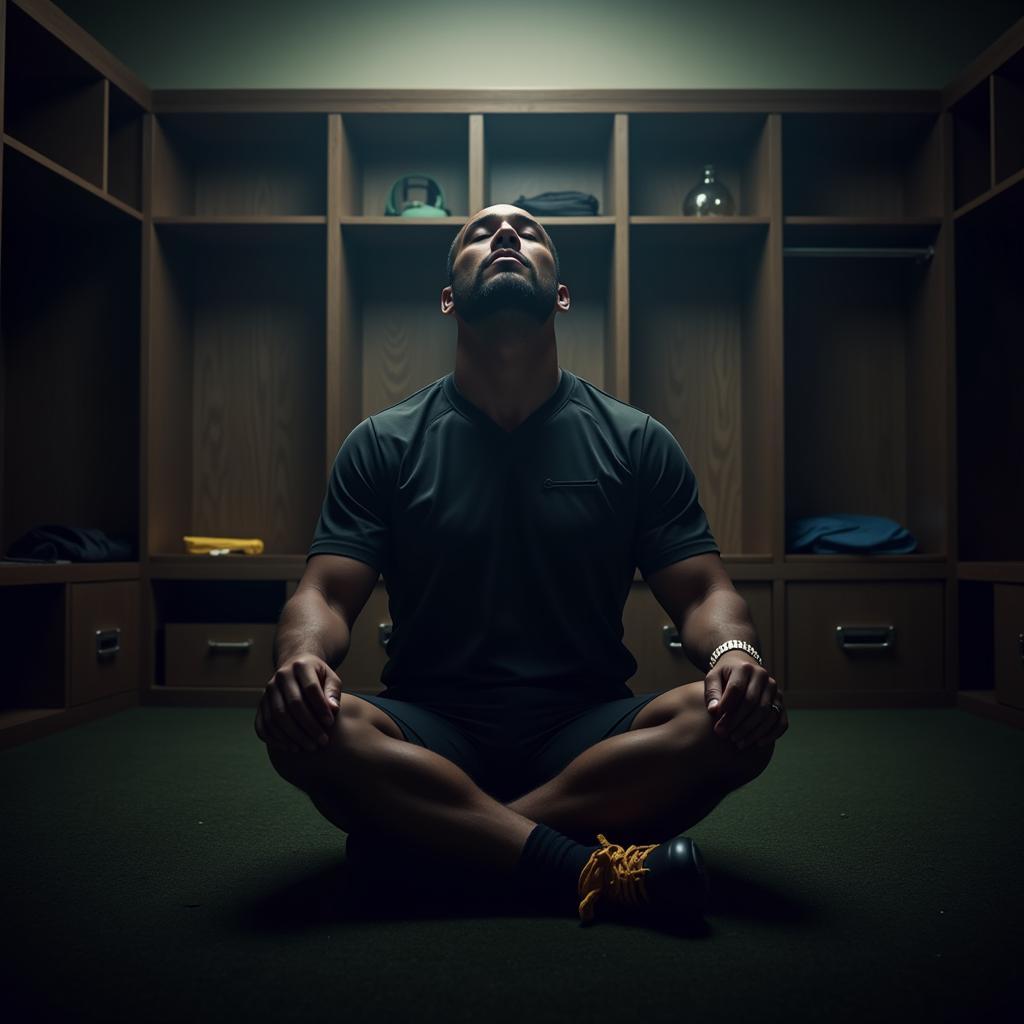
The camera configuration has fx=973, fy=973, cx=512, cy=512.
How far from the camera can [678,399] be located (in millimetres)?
3762

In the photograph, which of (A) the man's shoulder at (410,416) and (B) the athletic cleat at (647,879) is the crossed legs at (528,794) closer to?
(B) the athletic cleat at (647,879)

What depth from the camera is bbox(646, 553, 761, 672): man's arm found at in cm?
149

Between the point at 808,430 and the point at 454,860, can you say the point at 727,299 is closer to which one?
the point at 808,430

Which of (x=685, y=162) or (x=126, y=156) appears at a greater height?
(x=685, y=162)

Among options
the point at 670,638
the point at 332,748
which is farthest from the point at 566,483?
the point at 670,638

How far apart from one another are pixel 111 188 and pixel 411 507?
7.90ft

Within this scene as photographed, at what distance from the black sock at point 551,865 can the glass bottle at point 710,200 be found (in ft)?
9.08

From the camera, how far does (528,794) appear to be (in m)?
1.43

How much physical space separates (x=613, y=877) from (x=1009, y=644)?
207 centimetres

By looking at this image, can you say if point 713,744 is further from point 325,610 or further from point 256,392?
point 256,392

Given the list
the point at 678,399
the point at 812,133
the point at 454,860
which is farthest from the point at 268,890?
the point at 812,133

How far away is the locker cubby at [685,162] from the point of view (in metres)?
3.56

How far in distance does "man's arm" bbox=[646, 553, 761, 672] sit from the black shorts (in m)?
0.12

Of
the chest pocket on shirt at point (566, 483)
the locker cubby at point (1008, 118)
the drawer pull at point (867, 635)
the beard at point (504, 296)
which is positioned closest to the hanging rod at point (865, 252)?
the locker cubby at point (1008, 118)
